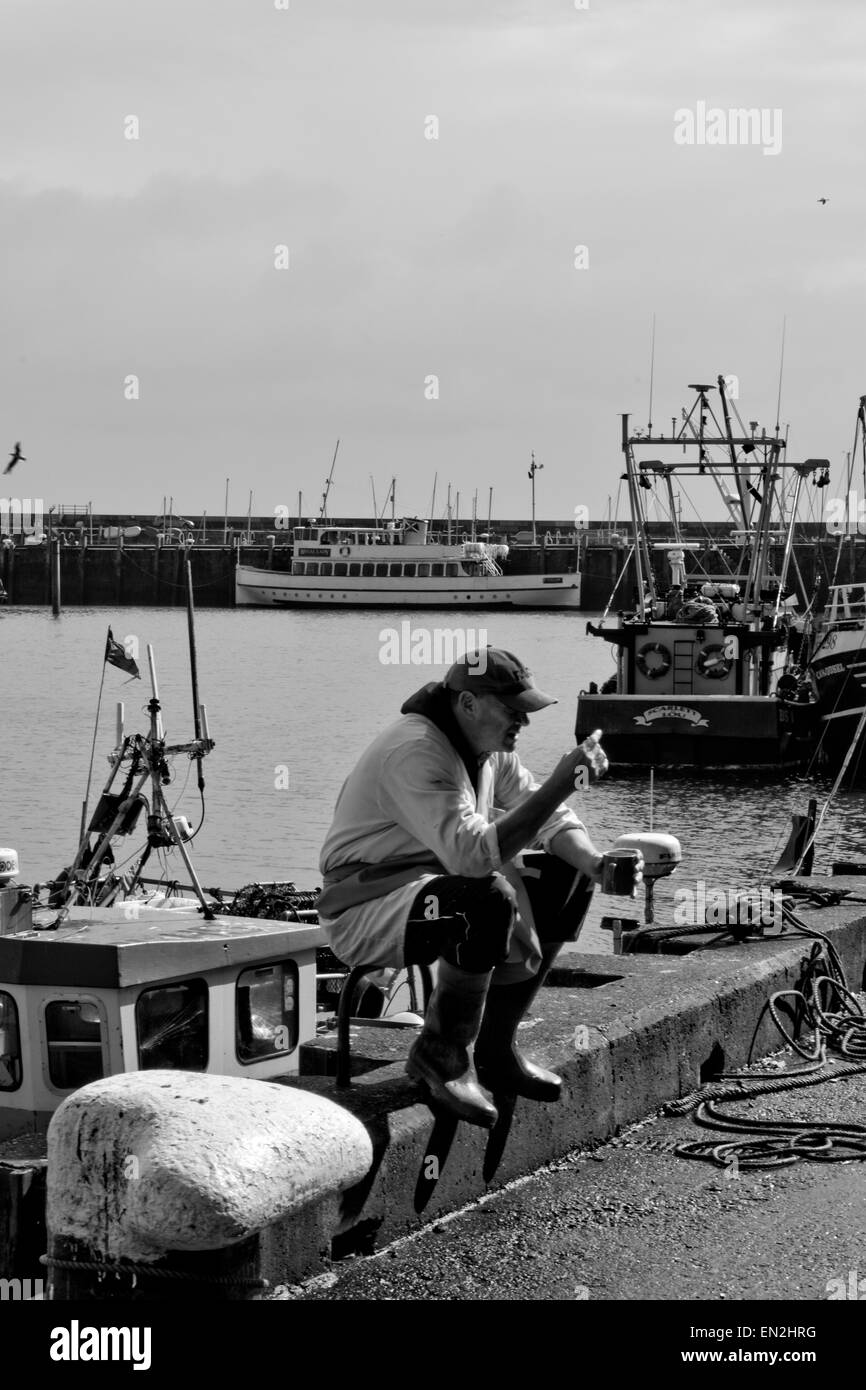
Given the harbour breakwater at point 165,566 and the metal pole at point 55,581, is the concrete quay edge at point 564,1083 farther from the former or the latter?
the harbour breakwater at point 165,566

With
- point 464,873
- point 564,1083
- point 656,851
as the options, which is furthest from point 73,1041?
point 464,873

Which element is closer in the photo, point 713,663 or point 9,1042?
point 9,1042

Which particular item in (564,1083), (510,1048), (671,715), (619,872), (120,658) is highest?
(619,872)

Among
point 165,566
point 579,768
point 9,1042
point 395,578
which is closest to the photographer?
point 579,768

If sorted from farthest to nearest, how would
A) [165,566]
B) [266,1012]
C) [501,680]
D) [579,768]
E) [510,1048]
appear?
[165,566], [266,1012], [510,1048], [501,680], [579,768]

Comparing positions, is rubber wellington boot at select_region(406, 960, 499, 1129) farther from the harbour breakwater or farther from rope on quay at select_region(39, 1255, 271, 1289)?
the harbour breakwater

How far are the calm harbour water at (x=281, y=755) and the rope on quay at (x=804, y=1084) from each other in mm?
13261

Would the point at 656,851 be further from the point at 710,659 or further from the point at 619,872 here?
the point at 710,659

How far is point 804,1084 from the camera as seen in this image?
6.81 m

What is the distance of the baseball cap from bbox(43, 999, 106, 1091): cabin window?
158 inches

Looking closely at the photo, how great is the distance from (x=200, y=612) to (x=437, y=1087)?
11716 cm

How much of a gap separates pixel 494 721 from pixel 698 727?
32.3m

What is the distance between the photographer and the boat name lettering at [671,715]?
1454 inches
